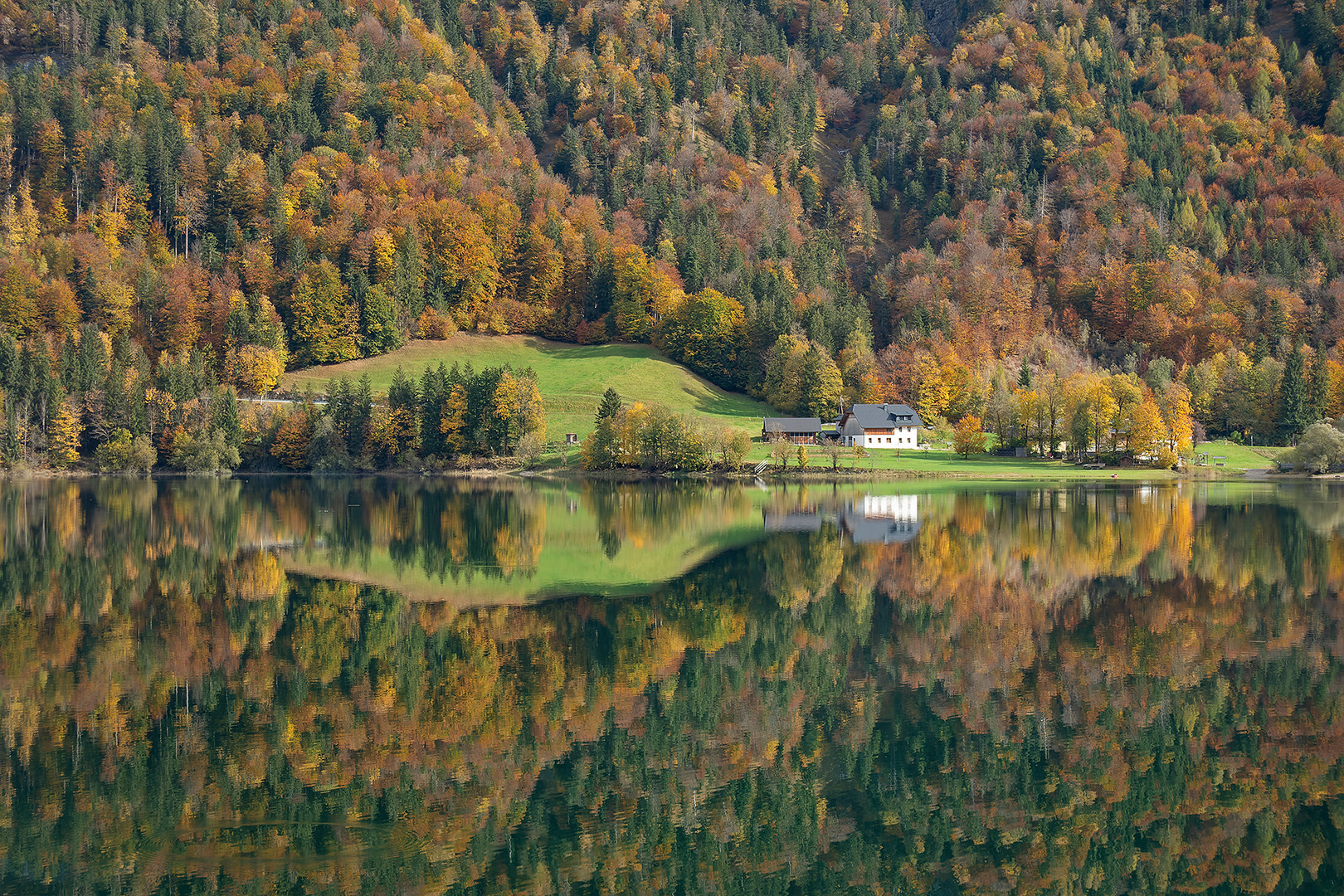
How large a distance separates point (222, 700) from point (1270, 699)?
2004 cm

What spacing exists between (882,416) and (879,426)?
1.46 metres

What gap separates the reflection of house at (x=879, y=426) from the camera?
363ft

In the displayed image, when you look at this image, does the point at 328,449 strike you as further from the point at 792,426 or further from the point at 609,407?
the point at 792,426

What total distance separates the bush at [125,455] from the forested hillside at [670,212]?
4.86 ft

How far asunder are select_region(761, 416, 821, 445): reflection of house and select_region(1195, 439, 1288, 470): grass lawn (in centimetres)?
3498

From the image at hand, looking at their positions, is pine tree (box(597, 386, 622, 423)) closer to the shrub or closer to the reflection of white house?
the shrub

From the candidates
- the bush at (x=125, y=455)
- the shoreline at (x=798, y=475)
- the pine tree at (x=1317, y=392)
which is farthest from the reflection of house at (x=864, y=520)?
the bush at (x=125, y=455)

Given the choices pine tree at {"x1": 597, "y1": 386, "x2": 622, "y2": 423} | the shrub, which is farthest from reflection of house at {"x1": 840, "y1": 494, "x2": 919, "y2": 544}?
the shrub

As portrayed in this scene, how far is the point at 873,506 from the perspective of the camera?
64.5 metres

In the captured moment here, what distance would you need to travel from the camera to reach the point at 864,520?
56.4 m

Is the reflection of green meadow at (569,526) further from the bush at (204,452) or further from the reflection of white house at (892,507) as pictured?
the bush at (204,452)

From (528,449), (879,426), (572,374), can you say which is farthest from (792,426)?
(572,374)

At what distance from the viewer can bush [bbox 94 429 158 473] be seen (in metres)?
101

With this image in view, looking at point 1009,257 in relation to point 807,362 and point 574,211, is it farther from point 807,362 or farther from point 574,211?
point 574,211
